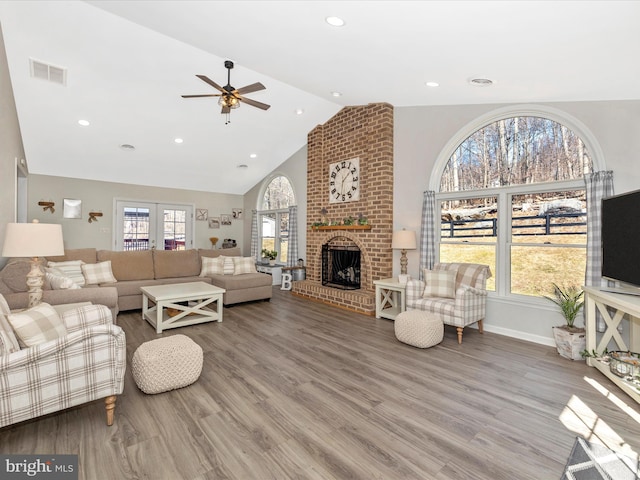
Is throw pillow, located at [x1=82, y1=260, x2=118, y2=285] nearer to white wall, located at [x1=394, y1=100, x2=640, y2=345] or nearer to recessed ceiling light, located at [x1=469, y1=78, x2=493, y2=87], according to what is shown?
white wall, located at [x1=394, y1=100, x2=640, y2=345]

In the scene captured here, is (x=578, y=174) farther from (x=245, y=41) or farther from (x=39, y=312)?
(x=39, y=312)

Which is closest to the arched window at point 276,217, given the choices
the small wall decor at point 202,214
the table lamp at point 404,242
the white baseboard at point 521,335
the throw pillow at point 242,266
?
the small wall decor at point 202,214

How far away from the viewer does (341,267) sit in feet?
19.5

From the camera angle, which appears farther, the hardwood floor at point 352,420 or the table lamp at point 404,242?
the table lamp at point 404,242

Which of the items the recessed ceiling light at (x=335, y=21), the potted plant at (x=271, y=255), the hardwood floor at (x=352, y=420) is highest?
the recessed ceiling light at (x=335, y=21)

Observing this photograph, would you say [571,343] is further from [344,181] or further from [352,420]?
[344,181]

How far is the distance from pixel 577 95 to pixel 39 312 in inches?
200

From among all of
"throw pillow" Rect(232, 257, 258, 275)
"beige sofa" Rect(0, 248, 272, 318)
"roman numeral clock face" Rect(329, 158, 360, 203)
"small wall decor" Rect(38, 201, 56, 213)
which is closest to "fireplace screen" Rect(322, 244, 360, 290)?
"roman numeral clock face" Rect(329, 158, 360, 203)

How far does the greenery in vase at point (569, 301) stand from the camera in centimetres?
327

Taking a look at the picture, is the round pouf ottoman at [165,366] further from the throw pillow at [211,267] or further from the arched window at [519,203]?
the arched window at [519,203]

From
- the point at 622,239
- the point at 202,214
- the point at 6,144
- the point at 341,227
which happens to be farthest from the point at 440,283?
the point at 202,214

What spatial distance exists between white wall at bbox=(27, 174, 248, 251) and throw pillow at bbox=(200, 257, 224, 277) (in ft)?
9.01

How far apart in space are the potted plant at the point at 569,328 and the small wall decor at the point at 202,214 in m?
7.43

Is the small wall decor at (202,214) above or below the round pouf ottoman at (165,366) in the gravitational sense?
above
